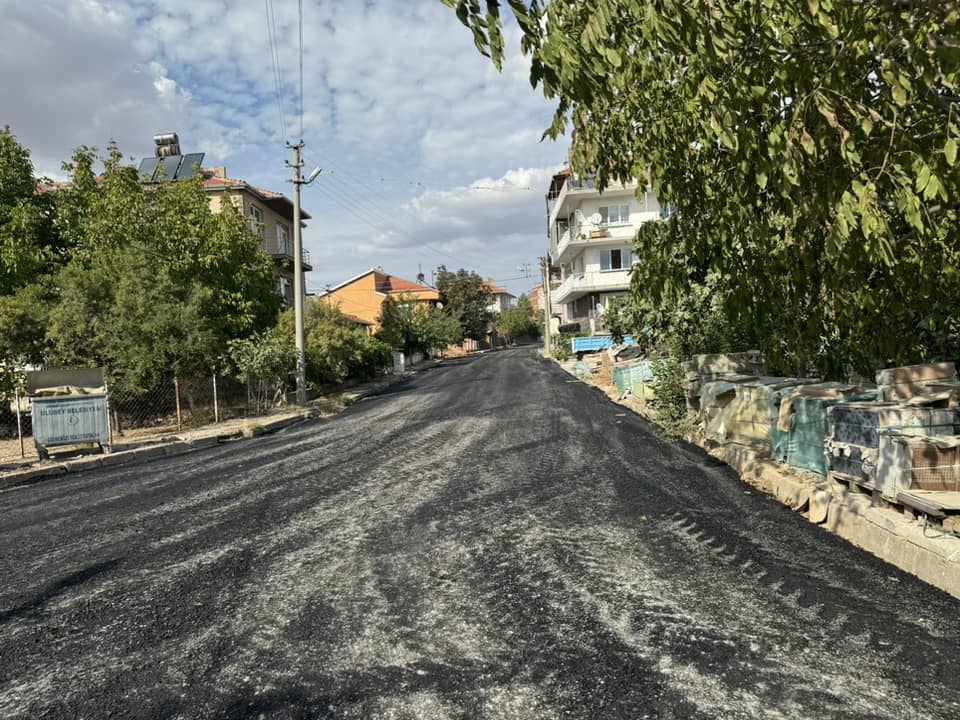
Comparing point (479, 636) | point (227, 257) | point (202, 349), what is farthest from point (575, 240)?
point (479, 636)

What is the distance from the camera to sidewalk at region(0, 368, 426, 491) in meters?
11.3

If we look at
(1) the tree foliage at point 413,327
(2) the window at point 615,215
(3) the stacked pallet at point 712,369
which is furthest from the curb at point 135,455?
(2) the window at point 615,215

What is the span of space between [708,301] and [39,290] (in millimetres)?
16781

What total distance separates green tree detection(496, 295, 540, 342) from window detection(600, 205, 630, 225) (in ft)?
216

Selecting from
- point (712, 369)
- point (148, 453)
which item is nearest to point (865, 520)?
point (712, 369)

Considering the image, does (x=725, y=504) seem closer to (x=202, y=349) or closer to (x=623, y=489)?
(x=623, y=489)

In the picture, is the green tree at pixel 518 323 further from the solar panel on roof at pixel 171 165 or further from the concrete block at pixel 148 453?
the concrete block at pixel 148 453

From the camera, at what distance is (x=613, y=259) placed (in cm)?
4453

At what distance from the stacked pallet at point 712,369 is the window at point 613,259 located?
3356cm

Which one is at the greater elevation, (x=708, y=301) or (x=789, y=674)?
(x=708, y=301)

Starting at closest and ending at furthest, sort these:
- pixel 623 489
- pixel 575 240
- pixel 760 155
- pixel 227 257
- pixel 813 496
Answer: pixel 760 155, pixel 813 496, pixel 623 489, pixel 227 257, pixel 575 240

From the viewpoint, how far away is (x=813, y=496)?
598 centimetres

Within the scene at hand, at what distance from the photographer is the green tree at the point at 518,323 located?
111 m

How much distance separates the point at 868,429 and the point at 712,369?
17.6 feet
